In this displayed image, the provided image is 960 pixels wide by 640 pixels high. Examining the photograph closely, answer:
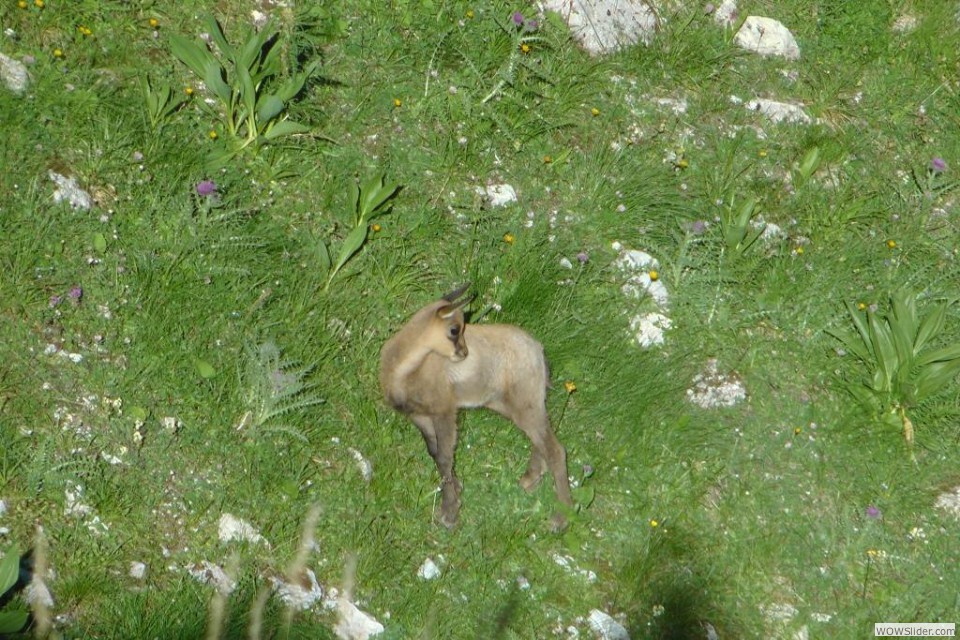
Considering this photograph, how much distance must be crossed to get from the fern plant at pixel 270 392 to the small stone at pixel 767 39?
210 inches

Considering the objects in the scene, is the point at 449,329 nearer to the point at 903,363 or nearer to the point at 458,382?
the point at 458,382

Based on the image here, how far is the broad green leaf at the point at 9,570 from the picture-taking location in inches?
173

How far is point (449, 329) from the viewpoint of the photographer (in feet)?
18.6

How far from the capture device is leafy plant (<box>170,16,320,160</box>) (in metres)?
6.69

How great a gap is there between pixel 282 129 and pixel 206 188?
2.67 feet

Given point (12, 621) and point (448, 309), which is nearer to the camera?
point (12, 621)

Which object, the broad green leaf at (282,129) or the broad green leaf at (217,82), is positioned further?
the broad green leaf at (282,129)

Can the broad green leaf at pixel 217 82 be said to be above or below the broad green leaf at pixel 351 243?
above

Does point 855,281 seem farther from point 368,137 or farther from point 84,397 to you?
point 84,397

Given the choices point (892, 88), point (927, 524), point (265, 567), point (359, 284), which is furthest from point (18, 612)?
point (892, 88)

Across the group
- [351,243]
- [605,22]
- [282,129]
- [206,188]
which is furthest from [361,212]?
[605,22]

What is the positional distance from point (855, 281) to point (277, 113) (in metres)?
4.48

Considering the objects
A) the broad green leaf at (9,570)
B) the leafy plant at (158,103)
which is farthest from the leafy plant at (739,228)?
the broad green leaf at (9,570)

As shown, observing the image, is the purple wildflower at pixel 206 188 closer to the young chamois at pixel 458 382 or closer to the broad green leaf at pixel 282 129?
the broad green leaf at pixel 282 129
